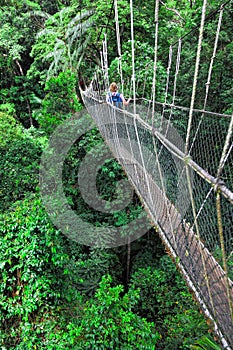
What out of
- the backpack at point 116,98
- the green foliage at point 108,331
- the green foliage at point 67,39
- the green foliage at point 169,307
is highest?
the green foliage at point 67,39

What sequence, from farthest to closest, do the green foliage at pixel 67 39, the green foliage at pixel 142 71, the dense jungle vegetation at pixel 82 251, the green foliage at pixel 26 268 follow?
the green foliage at pixel 67 39 → the green foliage at pixel 142 71 → the green foliage at pixel 26 268 → the dense jungle vegetation at pixel 82 251

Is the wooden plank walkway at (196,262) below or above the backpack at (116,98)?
below

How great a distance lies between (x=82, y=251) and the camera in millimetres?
3988

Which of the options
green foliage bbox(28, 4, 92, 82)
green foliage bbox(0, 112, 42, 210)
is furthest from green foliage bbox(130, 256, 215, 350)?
green foliage bbox(28, 4, 92, 82)

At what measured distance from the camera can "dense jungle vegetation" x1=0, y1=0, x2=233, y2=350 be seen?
6.83 ft

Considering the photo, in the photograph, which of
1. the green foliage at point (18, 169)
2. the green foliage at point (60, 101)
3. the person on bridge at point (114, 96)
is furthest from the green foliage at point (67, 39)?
the person on bridge at point (114, 96)

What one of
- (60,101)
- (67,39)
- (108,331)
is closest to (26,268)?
(108,331)

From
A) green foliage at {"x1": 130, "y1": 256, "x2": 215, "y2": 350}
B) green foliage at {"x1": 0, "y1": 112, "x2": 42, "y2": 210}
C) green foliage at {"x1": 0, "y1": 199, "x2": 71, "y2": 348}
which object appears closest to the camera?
green foliage at {"x1": 0, "y1": 199, "x2": 71, "y2": 348}

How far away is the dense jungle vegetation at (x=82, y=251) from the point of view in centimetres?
208

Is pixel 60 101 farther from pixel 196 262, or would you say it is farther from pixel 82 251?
pixel 196 262

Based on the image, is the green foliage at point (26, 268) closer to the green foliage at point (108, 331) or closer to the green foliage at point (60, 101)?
the green foliage at point (108, 331)

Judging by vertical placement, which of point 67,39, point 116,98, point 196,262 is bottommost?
point 196,262

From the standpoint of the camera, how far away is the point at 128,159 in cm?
269

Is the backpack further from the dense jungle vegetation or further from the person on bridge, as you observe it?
the dense jungle vegetation
